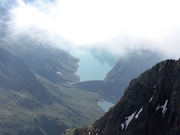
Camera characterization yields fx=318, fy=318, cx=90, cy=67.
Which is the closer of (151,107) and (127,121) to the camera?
(151,107)

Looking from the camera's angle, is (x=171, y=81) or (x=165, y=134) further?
(x=171, y=81)

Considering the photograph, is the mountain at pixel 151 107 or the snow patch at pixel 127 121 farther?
the snow patch at pixel 127 121

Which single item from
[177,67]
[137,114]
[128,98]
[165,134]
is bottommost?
[165,134]

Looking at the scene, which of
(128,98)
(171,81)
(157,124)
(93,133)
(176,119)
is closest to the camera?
(176,119)

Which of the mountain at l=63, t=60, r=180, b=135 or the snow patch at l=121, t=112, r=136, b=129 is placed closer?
the mountain at l=63, t=60, r=180, b=135

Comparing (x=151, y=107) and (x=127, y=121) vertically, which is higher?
(x=151, y=107)

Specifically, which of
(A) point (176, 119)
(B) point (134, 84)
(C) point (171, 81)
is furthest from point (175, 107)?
(B) point (134, 84)

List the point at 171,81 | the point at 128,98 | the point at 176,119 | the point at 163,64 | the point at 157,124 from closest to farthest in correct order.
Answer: the point at 176,119
the point at 157,124
the point at 171,81
the point at 163,64
the point at 128,98

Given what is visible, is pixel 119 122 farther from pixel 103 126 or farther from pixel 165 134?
pixel 165 134
